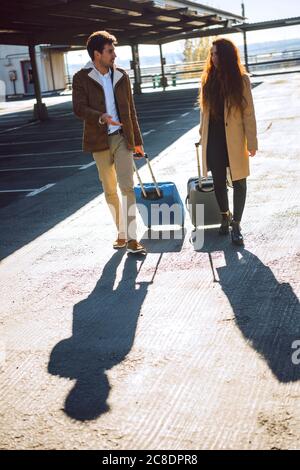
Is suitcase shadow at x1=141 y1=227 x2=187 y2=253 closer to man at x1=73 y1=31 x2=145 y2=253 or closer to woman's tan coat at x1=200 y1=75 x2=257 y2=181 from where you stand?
man at x1=73 y1=31 x2=145 y2=253

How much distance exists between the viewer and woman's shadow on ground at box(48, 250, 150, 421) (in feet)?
11.0

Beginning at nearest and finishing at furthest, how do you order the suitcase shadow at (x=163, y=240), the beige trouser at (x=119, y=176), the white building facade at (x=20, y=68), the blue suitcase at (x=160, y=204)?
the beige trouser at (x=119, y=176) < the suitcase shadow at (x=163, y=240) < the blue suitcase at (x=160, y=204) < the white building facade at (x=20, y=68)

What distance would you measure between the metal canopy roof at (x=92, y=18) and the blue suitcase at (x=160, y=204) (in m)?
10.8

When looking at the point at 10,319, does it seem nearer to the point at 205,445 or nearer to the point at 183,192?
the point at 205,445

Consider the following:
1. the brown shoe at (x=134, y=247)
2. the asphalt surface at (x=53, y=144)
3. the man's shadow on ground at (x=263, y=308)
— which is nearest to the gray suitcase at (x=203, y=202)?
the man's shadow on ground at (x=263, y=308)

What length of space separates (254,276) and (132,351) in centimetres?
150

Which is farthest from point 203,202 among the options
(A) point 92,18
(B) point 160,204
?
(A) point 92,18

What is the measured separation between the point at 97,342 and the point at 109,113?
2.46 m

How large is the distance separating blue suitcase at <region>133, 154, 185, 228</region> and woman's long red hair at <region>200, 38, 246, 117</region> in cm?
108

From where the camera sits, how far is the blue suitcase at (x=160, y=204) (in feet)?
21.0

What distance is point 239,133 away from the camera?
Answer: 5668mm

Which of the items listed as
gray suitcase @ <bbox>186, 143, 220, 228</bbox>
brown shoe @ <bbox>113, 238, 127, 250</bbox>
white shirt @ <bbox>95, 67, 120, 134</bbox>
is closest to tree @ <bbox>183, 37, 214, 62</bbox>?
gray suitcase @ <bbox>186, 143, 220, 228</bbox>

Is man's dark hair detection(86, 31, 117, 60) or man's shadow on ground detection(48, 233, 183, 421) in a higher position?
man's dark hair detection(86, 31, 117, 60)

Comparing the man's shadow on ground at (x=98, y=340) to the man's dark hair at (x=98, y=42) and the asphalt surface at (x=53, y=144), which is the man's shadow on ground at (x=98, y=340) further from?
the asphalt surface at (x=53, y=144)
